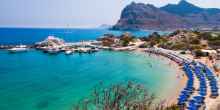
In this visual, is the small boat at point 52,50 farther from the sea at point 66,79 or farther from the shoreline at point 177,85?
the shoreline at point 177,85

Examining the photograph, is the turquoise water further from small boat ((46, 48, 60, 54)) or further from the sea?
small boat ((46, 48, 60, 54))

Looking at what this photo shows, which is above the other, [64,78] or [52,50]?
[52,50]

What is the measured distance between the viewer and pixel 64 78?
50594 millimetres

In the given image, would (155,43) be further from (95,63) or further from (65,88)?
(65,88)

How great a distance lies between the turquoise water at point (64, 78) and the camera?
114 feet

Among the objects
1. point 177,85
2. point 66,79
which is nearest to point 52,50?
point 66,79

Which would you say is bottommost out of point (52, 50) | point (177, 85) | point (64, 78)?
point (64, 78)

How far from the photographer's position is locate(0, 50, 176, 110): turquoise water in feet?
114

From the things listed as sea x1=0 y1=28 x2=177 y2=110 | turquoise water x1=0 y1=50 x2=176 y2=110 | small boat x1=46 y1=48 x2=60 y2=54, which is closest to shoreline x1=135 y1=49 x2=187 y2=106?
sea x1=0 y1=28 x2=177 y2=110

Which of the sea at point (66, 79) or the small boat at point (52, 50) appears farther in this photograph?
the small boat at point (52, 50)

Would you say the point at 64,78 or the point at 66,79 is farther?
the point at 64,78

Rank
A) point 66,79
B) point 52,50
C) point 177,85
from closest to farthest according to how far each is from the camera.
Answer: point 177,85 < point 66,79 < point 52,50

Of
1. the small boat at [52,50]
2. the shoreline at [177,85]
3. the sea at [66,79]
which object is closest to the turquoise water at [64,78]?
the sea at [66,79]

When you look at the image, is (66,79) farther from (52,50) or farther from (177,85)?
(52,50)
